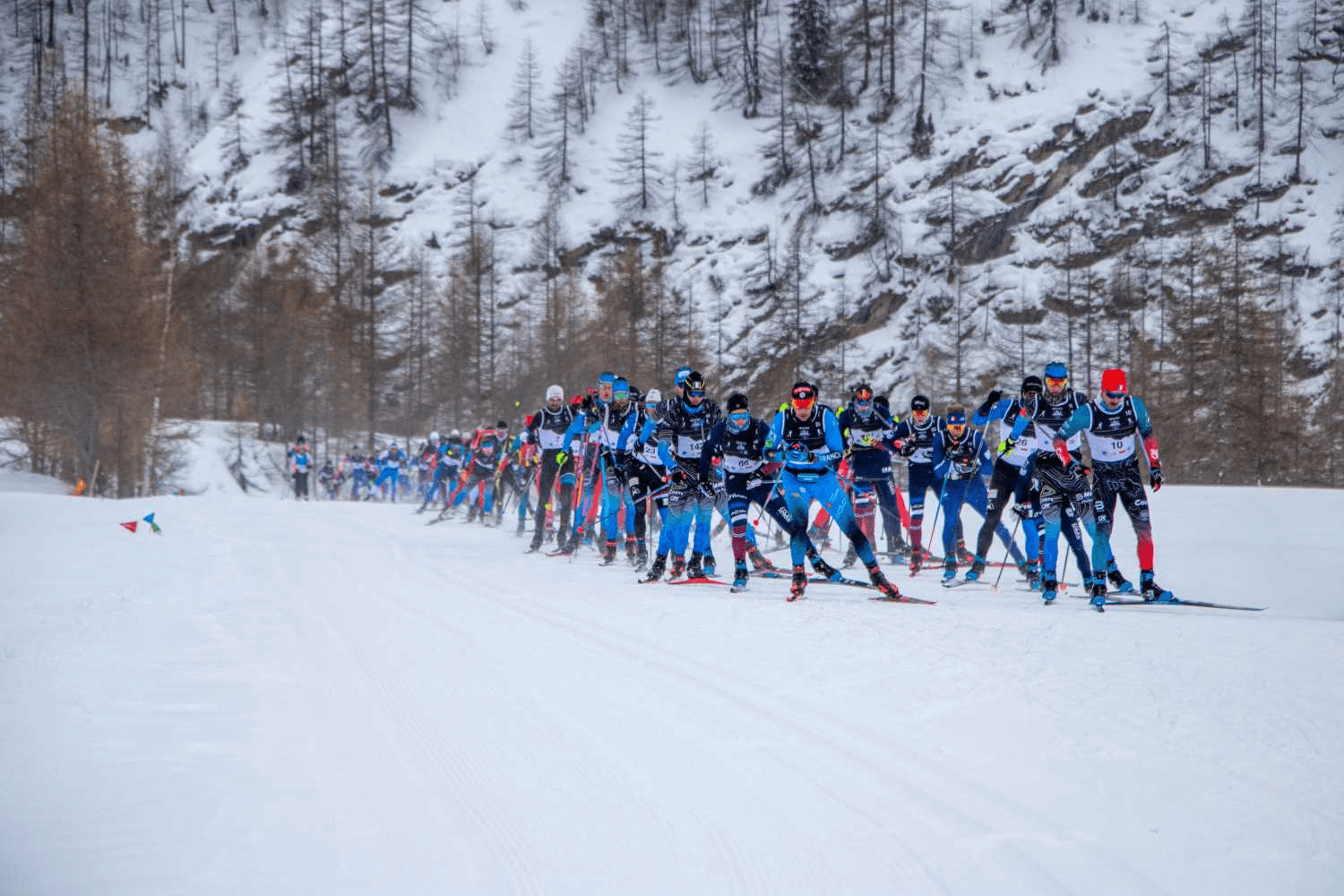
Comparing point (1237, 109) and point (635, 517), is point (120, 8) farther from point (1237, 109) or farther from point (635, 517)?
point (635, 517)

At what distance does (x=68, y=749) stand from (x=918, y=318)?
163ft

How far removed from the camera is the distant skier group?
9492 mm

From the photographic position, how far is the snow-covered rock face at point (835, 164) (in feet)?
161

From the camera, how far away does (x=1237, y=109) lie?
176 ft

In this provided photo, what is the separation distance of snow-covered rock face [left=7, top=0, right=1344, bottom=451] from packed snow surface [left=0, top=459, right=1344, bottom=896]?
37163 millimetres

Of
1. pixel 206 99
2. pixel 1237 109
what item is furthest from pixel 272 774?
pixel 206 99

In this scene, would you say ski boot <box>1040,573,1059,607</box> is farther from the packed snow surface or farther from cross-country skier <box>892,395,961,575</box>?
cross-country skier <box>892,395,961,575</box>

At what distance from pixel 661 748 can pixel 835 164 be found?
2379 inches

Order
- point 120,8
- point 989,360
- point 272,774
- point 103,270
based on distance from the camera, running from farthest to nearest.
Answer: point 120,8 → point 989,360 → point 103,270 → point 272,774

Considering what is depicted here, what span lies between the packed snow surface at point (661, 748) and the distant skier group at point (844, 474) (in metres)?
1.19

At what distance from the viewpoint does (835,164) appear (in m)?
60.6

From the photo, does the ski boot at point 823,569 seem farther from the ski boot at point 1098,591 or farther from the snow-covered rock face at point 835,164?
the snow-covered rock face at point 835,164

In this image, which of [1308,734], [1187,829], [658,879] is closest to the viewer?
[658,879]

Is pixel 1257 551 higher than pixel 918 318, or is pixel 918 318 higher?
pixel 918 318
